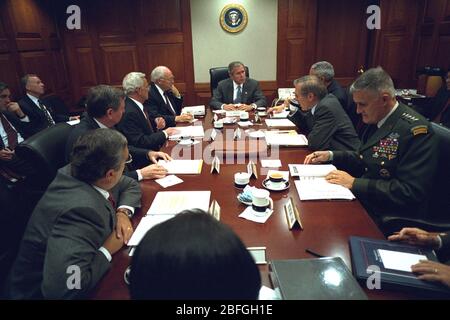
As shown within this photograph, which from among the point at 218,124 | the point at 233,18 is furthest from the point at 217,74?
the point at 218,124

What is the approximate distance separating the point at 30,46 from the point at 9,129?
1.69m

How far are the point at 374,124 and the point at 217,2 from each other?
411 cm

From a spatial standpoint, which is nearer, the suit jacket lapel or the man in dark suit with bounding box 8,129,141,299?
the man in dark suit with bounding box 8,129,141,299

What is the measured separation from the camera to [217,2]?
514cm

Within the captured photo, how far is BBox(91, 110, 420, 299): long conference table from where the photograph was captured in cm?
105

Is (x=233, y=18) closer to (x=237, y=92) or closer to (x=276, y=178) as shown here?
(x=237, y=92)

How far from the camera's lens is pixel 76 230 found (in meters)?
1.04

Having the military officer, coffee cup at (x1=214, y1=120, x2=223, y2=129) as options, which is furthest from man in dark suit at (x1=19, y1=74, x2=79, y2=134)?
the military officer

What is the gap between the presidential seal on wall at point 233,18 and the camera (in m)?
5.16

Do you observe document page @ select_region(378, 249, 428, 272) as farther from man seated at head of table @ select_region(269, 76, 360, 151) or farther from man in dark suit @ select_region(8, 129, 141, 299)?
man seated at head of table @ select_region(269, 76, 360, 151)

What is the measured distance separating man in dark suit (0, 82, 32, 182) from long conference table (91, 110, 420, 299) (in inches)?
65.7

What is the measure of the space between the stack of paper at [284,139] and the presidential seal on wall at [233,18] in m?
3.23

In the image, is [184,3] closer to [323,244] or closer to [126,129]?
[126,129]
